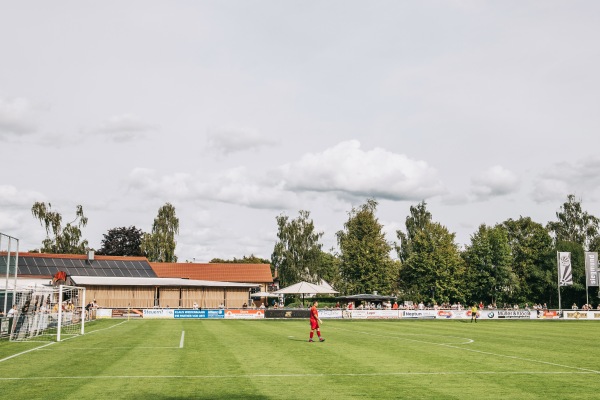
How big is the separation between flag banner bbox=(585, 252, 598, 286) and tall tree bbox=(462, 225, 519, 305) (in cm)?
2334

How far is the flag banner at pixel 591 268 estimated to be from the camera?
70.4 metres

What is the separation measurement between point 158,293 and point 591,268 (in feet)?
166

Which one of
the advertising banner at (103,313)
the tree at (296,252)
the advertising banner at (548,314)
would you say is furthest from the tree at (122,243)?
the advertising banner at (548,314)

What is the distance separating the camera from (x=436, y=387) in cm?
1505

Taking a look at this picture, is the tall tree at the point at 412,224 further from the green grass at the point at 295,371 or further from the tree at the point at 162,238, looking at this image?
the green grass at the point at 295,371

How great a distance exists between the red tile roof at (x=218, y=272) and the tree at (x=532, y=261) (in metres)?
41.1

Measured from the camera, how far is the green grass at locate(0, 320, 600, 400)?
46.6 ft

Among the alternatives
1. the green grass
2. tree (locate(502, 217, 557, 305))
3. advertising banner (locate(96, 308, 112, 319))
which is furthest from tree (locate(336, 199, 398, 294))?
the green grass

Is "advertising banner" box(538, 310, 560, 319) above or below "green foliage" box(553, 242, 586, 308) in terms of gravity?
below

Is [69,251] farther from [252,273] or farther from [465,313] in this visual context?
Answer: [465,313]

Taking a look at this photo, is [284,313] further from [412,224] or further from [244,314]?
[412,224]

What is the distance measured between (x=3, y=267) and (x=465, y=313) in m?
53.0

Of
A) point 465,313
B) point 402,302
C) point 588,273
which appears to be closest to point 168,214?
point 402,302

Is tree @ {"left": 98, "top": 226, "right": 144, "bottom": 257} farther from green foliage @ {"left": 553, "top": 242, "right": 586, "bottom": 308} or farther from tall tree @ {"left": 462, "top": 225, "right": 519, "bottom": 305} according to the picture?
green foliage @ {"left": 553, "top": 242, "right": 586, "bottom": 308}
